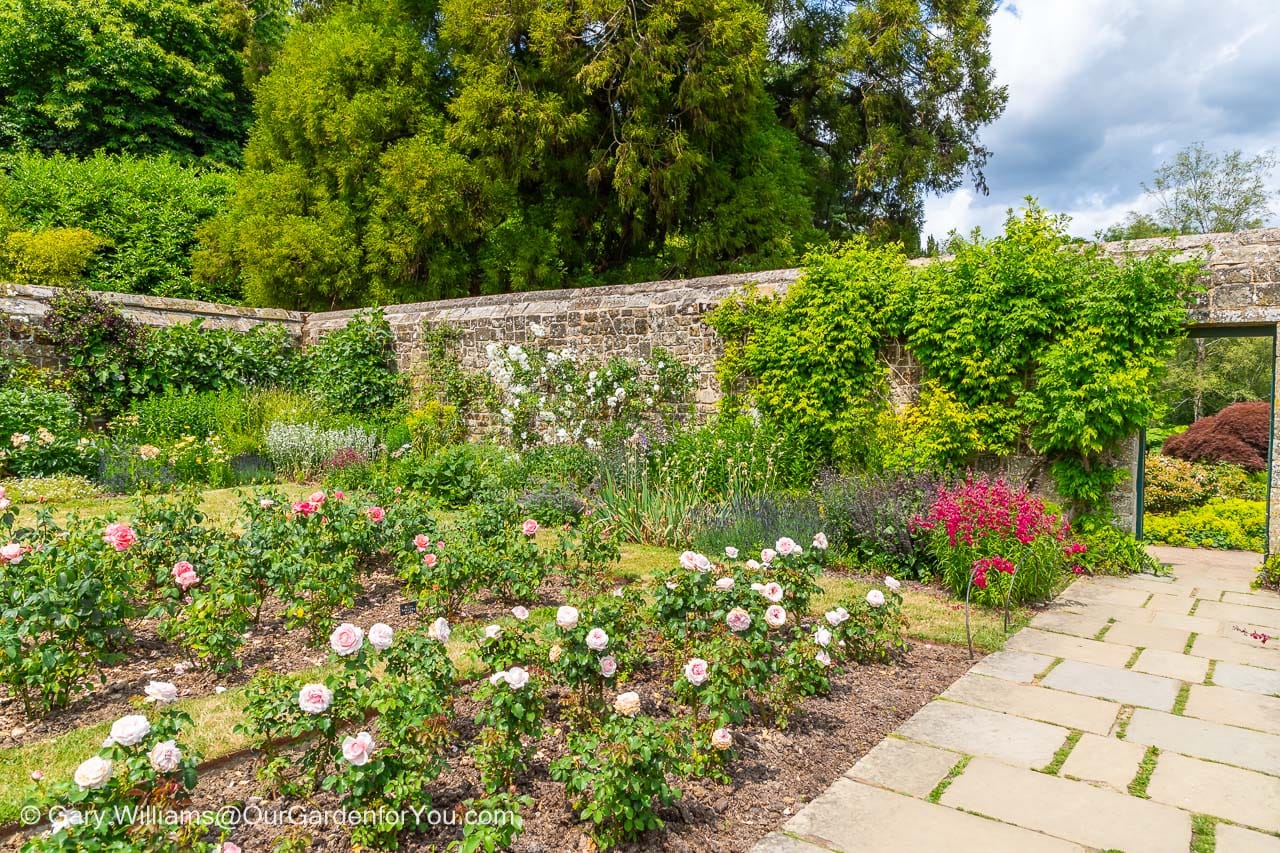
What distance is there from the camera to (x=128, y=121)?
51.1 feet

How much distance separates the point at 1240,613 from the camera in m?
4.65

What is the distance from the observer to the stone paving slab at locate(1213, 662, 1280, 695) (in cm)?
342

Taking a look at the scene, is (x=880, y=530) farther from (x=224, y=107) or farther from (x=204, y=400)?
(x=224, y=107)

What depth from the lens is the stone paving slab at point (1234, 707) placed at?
3062mm

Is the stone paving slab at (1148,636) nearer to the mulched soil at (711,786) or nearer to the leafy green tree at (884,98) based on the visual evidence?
the mulched soil at (711,786)

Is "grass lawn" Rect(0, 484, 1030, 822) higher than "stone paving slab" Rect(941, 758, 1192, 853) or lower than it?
higher

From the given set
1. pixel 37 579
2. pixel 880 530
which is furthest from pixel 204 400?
pixel 880 530

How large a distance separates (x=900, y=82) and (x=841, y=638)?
12.5 metres

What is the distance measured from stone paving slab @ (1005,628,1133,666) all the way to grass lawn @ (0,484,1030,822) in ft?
0.33

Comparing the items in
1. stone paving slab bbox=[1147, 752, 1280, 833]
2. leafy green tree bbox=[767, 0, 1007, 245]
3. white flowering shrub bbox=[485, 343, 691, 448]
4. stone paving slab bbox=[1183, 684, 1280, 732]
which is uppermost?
leafy green tree bbox=[767, 0, 1007, 245]

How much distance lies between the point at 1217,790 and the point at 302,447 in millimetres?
7677

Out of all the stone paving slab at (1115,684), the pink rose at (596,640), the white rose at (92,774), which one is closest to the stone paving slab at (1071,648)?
the stone paving slab at (1115,684)

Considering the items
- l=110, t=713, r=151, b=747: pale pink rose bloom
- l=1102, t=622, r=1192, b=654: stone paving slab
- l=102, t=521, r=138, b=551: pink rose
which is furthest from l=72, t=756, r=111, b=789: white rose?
l=1102, t=622, r=1192, b=654: stone paving slab

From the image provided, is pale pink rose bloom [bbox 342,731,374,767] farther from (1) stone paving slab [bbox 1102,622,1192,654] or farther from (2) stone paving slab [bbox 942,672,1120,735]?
(1) stone paving slab [bbox 1102,622,1192,654]
